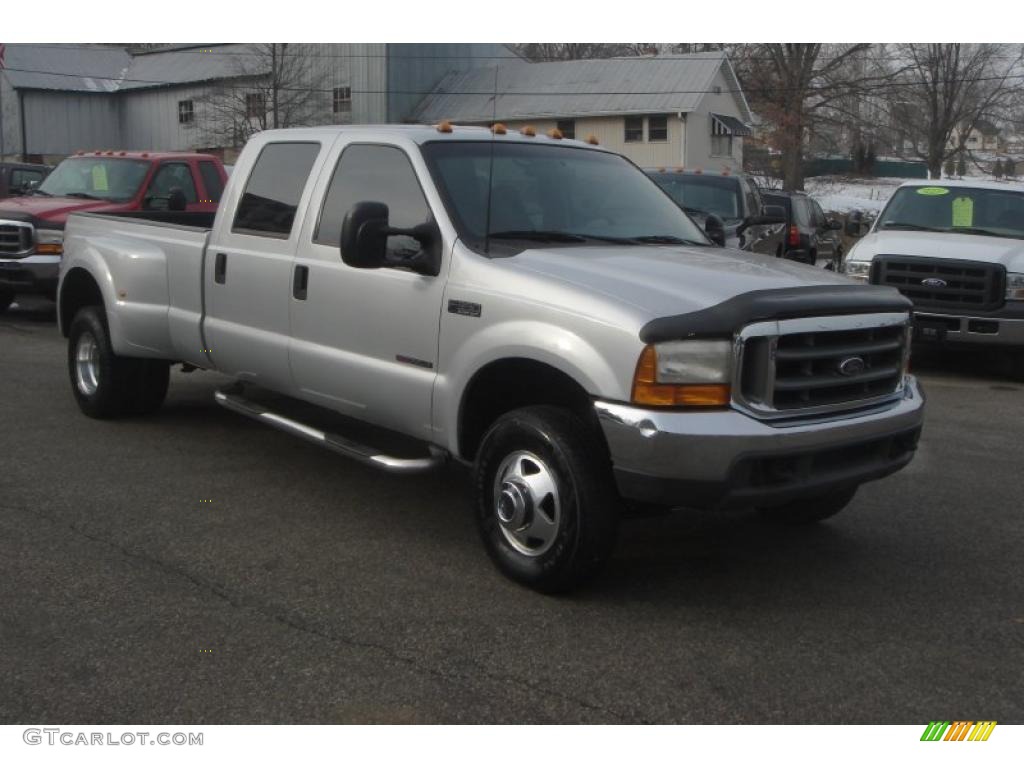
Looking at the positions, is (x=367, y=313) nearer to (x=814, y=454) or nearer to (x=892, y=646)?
Result: (x=814, y=454)

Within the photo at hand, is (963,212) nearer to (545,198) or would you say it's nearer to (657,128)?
(545,198)

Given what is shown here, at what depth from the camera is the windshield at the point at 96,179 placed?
13.5m

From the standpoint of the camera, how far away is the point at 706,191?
47.0ft

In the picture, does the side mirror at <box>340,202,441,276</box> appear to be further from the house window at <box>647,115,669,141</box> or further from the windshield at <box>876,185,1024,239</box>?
the house window at <box>647,115,669,141</box>

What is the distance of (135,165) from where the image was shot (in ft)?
44.8

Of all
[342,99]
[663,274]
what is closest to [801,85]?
[342,99]

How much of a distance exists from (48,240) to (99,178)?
120cm

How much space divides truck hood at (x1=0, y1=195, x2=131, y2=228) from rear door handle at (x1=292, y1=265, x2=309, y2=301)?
7821 millimetres

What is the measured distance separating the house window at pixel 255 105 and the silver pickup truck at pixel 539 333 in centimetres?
3633

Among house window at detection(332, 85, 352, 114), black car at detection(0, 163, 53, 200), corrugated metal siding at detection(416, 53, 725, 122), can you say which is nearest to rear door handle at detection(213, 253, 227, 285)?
black car at detection(0, 163, 53, 200)

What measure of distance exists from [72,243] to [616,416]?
517 centimetres

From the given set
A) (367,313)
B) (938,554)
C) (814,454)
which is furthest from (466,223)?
(938,554)

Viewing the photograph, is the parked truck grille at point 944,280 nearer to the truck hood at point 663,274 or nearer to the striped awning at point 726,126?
the truck hood at point 663,274

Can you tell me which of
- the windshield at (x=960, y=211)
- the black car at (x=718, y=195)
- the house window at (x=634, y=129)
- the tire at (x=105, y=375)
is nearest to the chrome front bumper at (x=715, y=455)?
the tire at (x=105, y=375)
